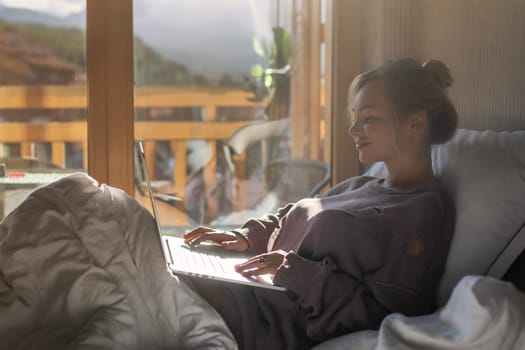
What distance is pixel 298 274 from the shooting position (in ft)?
4.95

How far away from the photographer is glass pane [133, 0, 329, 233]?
257 centimetres

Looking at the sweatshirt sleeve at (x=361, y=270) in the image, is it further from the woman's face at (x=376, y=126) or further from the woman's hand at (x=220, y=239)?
the woman's hand at (x=220, y=239)

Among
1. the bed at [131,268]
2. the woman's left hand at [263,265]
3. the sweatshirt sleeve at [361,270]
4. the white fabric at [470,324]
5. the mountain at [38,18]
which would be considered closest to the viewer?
the white fabric at [470,324]

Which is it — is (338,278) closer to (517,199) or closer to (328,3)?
(517,199)

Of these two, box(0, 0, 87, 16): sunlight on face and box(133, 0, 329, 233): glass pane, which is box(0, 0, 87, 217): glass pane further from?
box(133, 0, 329, 233): glass pane

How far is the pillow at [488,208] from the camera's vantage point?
1.54 metres

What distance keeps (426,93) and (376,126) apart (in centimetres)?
14

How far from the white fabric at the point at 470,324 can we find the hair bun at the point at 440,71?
2.10 feet

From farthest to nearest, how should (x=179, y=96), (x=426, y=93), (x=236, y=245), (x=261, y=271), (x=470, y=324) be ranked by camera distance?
(x=179, y=96) < (x=236, y=245) < (x=426, y=93) < (x=261, y=271) < (x=470, y=324)

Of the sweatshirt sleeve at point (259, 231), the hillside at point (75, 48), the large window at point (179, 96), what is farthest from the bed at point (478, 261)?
the hillside at point (75, 48)

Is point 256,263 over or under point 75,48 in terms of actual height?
under

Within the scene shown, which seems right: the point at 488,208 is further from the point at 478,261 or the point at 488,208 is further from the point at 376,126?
the point at 376,126

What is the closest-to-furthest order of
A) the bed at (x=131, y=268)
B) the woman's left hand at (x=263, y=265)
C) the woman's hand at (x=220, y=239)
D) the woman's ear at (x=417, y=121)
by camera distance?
the bed at (x=131, y=268)
the woman's left hand at (x=263, y=265)
the woman's ear at (x=417, y=121)
the woman's hand at (x=220, y=239)

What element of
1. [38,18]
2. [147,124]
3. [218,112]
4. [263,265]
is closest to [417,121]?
[263,265]
